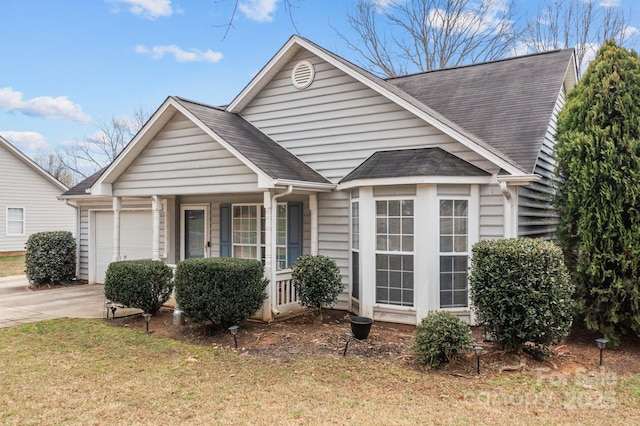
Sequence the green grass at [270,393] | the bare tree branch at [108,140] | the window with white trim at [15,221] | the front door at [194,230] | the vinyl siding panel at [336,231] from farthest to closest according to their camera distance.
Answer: the bare tree branch at [108,140] < the window with white trim at [15,221] < the front door at [194,230] < the vinyl siding panel at [336,231] < the green grass at [270,393]

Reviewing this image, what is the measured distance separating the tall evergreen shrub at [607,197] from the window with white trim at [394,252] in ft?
7.97

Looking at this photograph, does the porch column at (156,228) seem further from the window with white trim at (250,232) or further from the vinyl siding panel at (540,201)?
the vinyl siding panel at (540,201)

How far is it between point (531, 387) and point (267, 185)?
4.84m

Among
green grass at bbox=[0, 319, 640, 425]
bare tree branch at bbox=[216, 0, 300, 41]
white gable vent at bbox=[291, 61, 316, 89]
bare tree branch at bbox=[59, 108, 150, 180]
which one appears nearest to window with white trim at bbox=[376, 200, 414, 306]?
green grass at bbox=[0, 319, 640, 425]

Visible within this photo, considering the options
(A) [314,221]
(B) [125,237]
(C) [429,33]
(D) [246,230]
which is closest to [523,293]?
(A) [314,221]

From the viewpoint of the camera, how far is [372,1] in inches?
815

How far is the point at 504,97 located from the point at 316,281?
19.0 feet

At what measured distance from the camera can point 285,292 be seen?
27.8 ft

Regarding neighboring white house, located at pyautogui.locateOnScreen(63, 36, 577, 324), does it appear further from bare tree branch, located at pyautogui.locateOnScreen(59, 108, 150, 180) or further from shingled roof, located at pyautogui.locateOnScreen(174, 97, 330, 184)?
bare tree branch, located at pyautogui.locateOnScreen(59, 108, 150, 180)

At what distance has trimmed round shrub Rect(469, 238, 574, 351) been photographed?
5543 millimetres

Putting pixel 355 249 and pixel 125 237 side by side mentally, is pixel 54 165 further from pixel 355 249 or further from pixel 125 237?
pixel 355 249

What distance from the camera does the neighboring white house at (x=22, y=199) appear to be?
21.2 m

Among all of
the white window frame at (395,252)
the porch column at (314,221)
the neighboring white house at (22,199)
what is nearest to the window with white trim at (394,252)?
the white window frame at (395,252)

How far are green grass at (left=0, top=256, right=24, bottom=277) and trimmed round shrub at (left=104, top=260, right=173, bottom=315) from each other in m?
9.92
